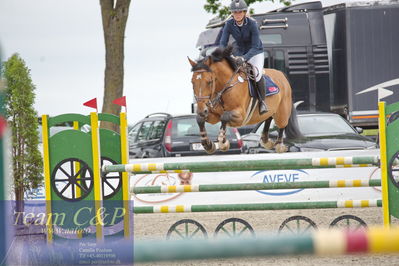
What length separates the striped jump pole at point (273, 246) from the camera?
4.60ft

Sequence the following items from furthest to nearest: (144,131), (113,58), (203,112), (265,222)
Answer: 1. (113,58)
2. (144,131)
3. (265,222)
4. (203,112)

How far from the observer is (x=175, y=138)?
35.6 feet

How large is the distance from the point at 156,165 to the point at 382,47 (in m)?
8.80

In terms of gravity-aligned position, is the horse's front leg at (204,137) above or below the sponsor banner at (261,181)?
above

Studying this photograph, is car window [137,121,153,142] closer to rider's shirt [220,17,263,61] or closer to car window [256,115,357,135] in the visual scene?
car window [256,115,357,135]

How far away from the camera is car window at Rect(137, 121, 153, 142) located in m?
11.6

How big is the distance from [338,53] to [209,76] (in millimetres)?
8530

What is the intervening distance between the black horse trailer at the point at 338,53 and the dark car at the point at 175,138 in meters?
2.13

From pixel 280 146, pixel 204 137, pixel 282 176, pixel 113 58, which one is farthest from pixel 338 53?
pixel 204 137

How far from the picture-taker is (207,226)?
7.43 metres

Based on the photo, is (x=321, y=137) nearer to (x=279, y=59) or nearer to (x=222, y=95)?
(x=279, y=59)

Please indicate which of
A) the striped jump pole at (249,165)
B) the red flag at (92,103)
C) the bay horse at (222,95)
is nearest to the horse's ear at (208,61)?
the bay horse at (222,95)

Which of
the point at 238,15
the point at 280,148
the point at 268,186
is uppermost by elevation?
the point at 238,15

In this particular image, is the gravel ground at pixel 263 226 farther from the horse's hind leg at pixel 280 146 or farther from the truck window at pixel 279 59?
the truck window at pixel 279 59
